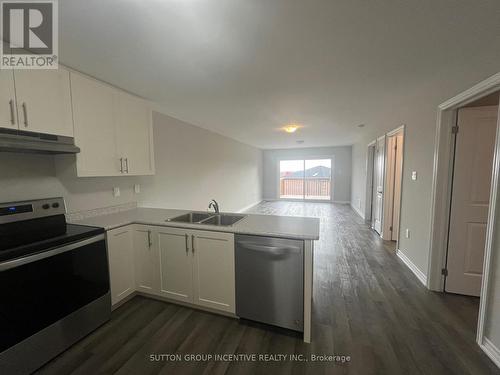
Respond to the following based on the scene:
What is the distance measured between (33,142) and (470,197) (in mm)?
4170

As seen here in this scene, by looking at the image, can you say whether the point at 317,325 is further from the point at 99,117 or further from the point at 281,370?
the point at 99,117

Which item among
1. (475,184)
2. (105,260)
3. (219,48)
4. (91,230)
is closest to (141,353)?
(105,260)

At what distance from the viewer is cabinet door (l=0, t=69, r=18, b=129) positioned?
1526 millimetres

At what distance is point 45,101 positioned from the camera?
1.77 metres

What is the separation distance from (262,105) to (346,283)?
2.73 metres

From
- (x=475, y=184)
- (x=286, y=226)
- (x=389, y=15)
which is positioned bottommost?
(x=286, y=226)

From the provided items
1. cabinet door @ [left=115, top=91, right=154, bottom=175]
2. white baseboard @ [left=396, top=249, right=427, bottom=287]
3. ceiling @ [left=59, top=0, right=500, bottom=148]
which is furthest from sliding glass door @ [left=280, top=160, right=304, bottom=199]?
cabinet door @ [left=115, top=91, right=154, bottom=175]

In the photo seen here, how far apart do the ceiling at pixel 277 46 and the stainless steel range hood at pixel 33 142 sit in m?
0.72

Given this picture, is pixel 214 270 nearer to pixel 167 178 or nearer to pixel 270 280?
pixel 270 280

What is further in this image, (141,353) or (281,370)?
(141,353)

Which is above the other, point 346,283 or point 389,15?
point 389,15

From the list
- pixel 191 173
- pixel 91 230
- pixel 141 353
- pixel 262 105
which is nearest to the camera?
pixel 141 353

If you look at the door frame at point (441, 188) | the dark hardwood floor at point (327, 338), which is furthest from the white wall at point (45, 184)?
the door frame at point (441, 188)

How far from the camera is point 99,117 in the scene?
2.21 m
